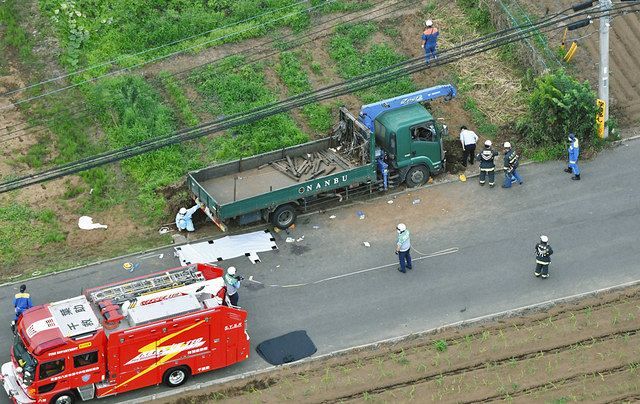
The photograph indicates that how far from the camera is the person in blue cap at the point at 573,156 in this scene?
116 ft

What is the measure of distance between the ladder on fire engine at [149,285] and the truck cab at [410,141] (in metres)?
8.32

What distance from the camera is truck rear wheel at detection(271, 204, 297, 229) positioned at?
33.3m

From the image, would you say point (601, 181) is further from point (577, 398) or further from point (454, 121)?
point (577, 398)

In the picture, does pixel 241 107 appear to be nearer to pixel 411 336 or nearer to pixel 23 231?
pixel 23 231

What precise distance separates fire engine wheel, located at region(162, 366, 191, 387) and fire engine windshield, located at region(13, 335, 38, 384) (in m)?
3.16

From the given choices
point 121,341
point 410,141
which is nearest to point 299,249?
point 410,141

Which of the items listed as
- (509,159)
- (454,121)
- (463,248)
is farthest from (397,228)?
(454,121)

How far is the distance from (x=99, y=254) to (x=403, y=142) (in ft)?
31.0

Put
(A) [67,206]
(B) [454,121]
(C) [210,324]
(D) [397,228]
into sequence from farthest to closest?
(B) [454,121], (A) [67,206], (D) [397,228], (C) [210,324]

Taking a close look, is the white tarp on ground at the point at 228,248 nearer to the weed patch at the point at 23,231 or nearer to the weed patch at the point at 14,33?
the weed patch at the point at 23,231

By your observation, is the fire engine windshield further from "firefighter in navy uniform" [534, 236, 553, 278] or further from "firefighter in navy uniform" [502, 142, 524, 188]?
"firefighter in navy uniform" [502, 142, 524, 188]

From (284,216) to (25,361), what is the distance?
962 centimetres

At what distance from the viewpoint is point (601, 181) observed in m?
35.3

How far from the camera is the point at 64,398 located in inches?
1064
